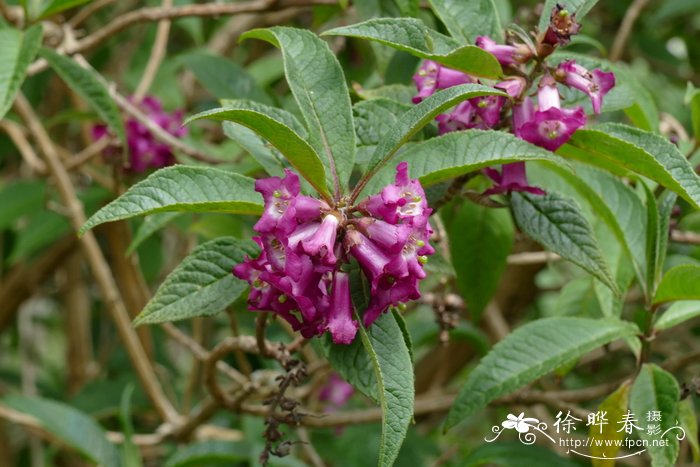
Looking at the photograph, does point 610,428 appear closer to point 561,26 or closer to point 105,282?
point 561,26

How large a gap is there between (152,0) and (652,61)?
158 cm

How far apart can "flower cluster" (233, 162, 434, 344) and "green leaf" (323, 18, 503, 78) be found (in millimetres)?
155

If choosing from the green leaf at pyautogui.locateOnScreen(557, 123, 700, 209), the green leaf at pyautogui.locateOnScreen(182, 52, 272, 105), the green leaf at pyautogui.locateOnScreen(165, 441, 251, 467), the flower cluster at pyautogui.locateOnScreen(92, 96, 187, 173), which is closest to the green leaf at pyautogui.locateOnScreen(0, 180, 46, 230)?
the flower cluster at pyautogui.locateOnScreen(92, 96, 187, 173)

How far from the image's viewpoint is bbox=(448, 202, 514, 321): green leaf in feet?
5.04

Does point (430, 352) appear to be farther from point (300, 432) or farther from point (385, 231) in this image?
point (385, 231)

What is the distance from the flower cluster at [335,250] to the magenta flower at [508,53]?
23 cm

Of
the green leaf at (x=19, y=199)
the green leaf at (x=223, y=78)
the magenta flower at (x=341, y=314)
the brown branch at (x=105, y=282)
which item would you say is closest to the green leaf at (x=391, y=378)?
the magenta flower at (x=341, y=314)

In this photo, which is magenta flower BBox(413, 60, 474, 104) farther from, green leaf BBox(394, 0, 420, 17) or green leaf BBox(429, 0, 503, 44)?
green leaf BBox(394, 0, 420, 17)

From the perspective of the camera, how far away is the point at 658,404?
50.5 inches

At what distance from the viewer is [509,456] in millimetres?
1597

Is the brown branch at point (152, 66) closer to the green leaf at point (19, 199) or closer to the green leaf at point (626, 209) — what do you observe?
the green leaf at point (19, 199)

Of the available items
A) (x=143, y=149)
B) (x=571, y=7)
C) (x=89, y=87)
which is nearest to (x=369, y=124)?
(x=571, y=7)

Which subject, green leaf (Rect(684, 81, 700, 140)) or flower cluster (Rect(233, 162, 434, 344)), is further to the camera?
green leaf (Rect(684, 81, 700, 140))

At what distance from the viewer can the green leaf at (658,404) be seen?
48.4 inches
